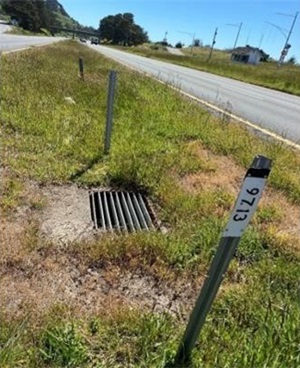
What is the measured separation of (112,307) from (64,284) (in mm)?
409

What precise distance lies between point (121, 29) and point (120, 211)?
132 meters

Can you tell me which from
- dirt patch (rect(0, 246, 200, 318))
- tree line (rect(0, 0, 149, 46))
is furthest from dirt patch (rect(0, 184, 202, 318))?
tree line (rect(0, 0, 149, 46))

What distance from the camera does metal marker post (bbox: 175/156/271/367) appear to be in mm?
1697

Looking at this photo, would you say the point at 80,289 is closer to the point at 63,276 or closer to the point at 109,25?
the point at 63,276

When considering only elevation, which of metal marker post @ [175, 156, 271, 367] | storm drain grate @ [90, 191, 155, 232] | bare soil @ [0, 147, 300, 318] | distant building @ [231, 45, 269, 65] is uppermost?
metal marker post @ [175, 156, 271, 367]

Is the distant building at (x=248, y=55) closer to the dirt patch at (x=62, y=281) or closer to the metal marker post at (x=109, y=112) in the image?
the metal marker post at (x=109, y=112)

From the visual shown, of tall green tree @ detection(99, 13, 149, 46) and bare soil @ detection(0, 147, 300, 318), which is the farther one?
tall green tree @ detection(99, 13, 149, 46)

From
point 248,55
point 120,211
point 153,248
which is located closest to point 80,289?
point 153,248

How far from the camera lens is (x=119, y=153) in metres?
5.34

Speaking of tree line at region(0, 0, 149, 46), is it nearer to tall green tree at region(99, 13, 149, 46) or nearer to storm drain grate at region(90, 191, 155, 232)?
tall green tree at region(99, 13, 149, 46)

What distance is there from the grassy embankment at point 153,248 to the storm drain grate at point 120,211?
0.52 ft

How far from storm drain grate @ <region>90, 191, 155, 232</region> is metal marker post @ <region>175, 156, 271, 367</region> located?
1556mm

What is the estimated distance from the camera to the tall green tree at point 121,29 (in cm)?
12506

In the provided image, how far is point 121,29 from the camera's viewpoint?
413 feet
